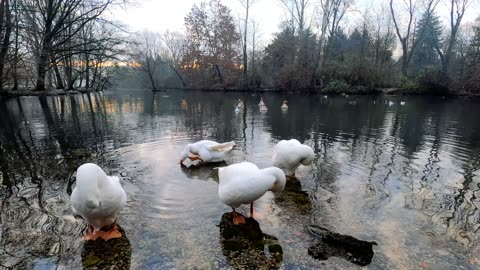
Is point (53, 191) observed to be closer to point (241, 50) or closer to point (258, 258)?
point (258, 258)

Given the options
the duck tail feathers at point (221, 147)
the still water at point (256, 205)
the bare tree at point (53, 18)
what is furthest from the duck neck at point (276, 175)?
the bare tree at point (53, 18)

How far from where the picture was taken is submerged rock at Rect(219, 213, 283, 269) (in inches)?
144

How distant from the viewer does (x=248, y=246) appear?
4020 mm

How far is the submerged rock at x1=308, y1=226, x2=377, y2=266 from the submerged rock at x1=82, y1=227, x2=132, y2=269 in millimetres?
2384

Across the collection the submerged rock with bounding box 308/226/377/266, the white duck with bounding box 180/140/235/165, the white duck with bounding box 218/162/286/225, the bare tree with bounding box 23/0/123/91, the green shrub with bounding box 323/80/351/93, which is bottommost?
the submerged rock with bounding box 308/226/377/266

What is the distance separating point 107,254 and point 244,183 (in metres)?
2.01

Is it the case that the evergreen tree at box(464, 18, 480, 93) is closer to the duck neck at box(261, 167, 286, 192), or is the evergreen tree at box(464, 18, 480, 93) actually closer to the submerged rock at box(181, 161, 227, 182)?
the submerged rock at box(181, 161, 227, 182)

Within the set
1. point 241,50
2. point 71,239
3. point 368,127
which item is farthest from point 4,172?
point 241,50

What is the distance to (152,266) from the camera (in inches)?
141

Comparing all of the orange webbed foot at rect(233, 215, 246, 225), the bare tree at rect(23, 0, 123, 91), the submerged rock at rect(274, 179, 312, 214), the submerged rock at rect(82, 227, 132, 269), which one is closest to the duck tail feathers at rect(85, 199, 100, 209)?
the submerged rock at rect(82, 227, 132, 269)

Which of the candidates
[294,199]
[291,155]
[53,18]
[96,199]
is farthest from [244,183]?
[53,18]

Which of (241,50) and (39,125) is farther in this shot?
(241,50)

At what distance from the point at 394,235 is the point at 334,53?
4224 cm

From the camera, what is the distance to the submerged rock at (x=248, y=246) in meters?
3.66
